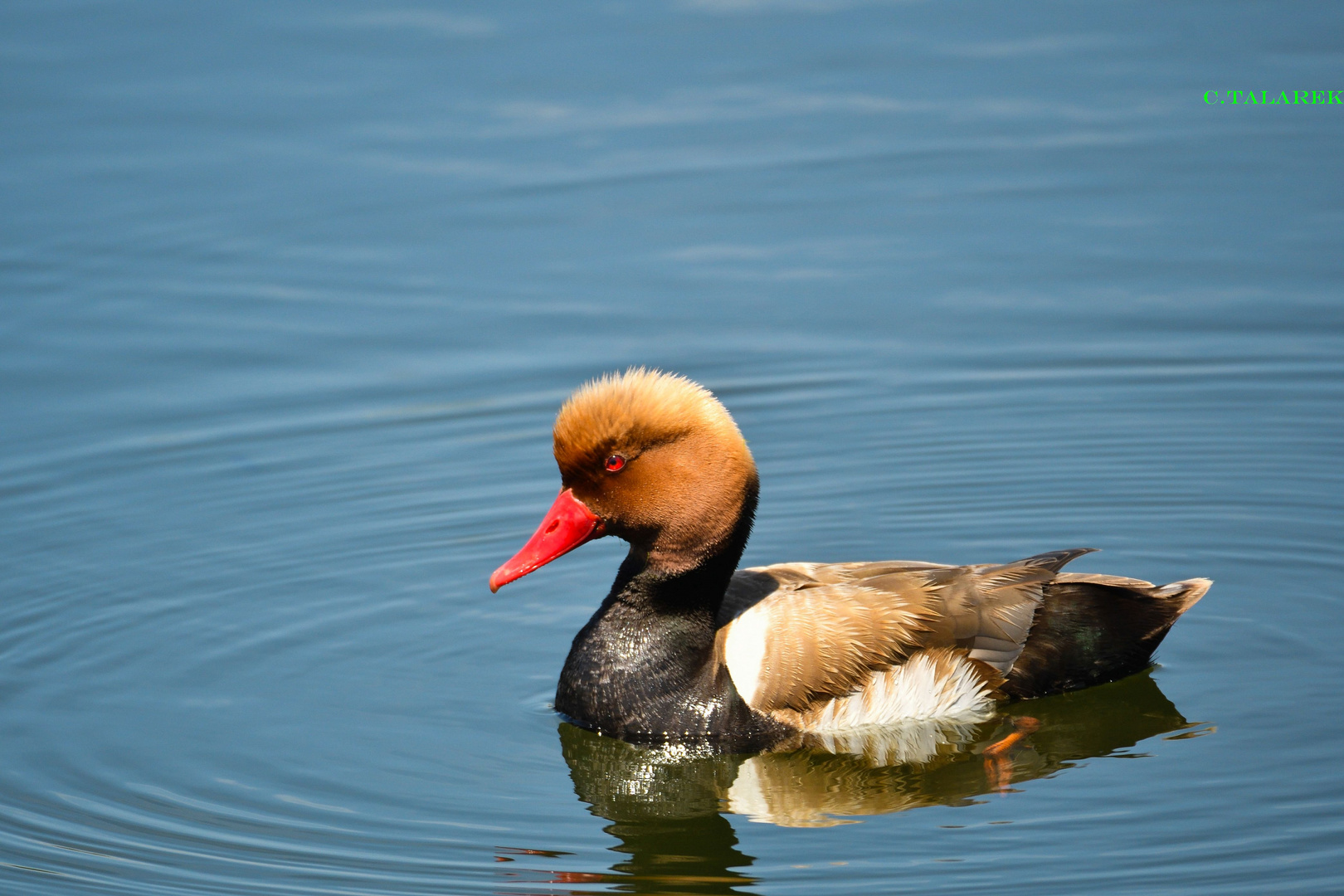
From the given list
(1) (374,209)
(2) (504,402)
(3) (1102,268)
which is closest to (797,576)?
(2) (504,402)

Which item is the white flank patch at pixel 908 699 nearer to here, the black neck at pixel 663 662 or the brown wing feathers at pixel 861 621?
the brown wing feathers at pixel 861 621

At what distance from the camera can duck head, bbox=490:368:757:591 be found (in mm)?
7934

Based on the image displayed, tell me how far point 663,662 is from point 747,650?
0.37m

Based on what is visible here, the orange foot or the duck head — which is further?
the duck head

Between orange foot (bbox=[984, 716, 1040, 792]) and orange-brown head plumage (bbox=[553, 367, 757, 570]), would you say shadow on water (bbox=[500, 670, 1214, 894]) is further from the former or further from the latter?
orange-brown head plumage (bbox=[553, 367, 757, 570])

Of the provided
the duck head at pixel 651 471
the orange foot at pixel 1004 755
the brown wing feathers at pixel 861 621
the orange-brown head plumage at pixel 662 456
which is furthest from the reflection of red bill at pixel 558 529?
the orange foot at pixel 1004 755

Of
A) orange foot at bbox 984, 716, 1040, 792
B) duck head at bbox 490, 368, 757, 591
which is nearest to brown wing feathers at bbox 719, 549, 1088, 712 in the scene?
orange foot at bbox 984, 716, 1040, 792

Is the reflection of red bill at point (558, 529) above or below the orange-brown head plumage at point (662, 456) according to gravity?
below

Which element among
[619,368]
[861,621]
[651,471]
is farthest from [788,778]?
[619,368]

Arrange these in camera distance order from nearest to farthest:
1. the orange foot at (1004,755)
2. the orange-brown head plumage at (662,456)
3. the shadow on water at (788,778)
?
1. the shadow on water at (788,778)
2. the orange foot at (1004,755)
3. the orange-brown head plumage at (662,456)

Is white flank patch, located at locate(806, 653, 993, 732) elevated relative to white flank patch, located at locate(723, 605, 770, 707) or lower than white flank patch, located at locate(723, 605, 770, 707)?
lower

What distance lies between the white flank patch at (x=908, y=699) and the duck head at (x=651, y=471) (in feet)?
2.74

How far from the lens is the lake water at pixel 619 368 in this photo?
7383 millimetres

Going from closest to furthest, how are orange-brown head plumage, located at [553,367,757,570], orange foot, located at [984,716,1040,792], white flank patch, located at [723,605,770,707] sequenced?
1. orange foot, located at [984,716,1040,792]
2. orange-brown head plumage, located at [553,367,757,570]
3. white flank patch, located at [723,605,770,707]
